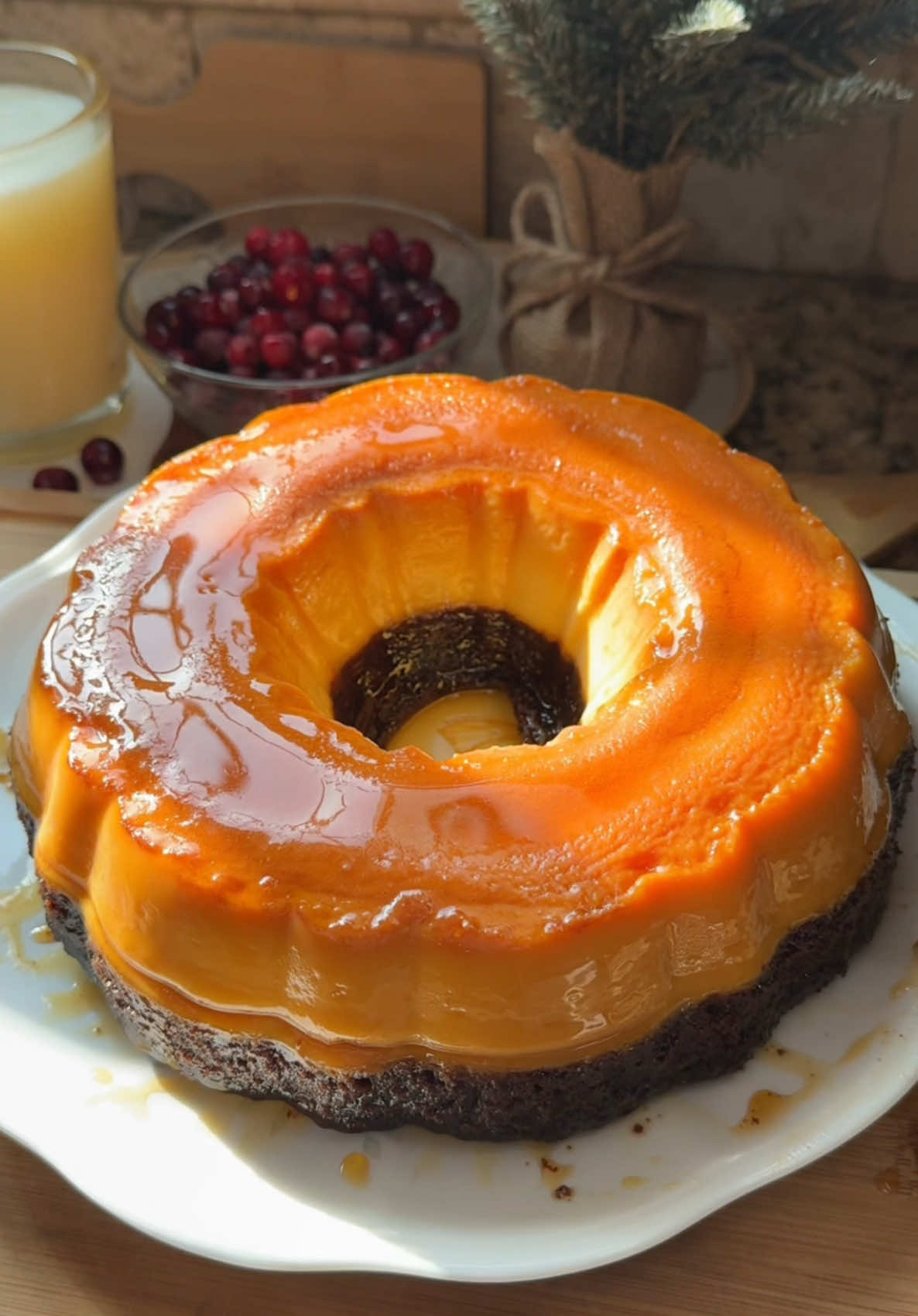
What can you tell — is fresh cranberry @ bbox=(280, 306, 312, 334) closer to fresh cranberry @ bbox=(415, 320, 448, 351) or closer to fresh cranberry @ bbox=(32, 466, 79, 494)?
fresh cranberry @ bbox=(415, 320, 448, 351)

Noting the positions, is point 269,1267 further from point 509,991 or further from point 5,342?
point 5,342

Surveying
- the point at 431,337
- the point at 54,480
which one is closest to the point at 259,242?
the point at 431,337

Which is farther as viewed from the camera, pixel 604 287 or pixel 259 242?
pixel 259 242

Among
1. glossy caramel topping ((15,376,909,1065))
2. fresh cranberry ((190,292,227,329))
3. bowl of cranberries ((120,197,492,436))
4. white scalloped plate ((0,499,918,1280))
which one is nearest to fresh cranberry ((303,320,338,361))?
bowl of cranberries ((120,197,492,436))

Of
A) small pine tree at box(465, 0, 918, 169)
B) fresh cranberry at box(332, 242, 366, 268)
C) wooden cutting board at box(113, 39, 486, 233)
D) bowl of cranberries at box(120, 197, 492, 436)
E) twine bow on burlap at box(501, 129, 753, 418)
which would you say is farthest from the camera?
wooden cutting board at box(113, 39, 486, 233)

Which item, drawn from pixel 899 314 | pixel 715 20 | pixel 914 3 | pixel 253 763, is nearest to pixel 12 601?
pixel 253 763

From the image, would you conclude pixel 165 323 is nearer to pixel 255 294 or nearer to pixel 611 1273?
pixel 255 294

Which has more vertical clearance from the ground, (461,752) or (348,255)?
(348,255)
